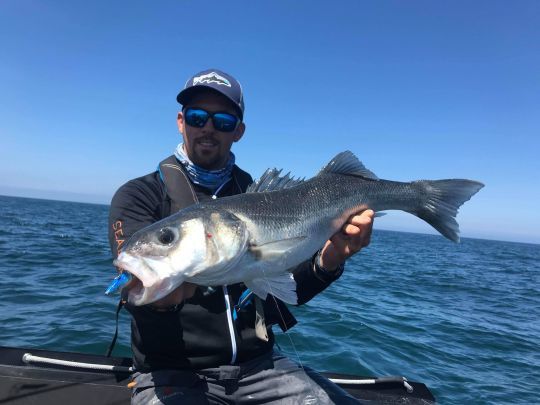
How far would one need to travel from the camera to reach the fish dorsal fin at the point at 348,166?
14.0ft

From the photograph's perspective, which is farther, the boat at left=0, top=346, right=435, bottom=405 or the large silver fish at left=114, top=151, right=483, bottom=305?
the boat at left=0, top=346, right=435, bottom=405

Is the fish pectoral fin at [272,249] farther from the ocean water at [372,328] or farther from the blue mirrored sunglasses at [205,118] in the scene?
the ocean water at [372,328]

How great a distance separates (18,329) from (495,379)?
10.3m

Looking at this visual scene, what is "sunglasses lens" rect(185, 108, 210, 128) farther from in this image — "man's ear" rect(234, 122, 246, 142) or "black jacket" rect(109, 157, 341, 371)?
"black jacket" rect(109, 157, 341, 371)

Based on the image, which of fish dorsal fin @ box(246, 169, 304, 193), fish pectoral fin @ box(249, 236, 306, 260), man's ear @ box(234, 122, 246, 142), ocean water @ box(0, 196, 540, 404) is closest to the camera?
fish pectoral fin @ box(249, 236, 306, 260)

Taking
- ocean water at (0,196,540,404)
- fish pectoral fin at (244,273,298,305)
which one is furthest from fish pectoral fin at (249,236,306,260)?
ocean water at (0,196,540,404)

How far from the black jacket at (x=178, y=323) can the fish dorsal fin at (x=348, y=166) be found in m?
1.63

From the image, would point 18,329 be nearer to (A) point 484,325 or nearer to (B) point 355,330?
(B) point 355,330

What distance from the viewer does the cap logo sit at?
3997 mm

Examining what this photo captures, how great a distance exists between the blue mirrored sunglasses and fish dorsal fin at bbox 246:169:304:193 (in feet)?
2.36

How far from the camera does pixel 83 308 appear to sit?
957 centimetres

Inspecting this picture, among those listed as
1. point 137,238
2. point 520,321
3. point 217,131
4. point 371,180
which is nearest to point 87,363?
point 137,238

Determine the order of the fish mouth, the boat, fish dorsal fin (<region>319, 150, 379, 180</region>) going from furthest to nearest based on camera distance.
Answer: fish dorsal fin (<region>319, 150, 379, 180</region>), the boat, the fish mouth

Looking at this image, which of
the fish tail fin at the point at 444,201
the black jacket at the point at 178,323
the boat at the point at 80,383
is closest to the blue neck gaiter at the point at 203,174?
the black jacket at the point at 178,323
